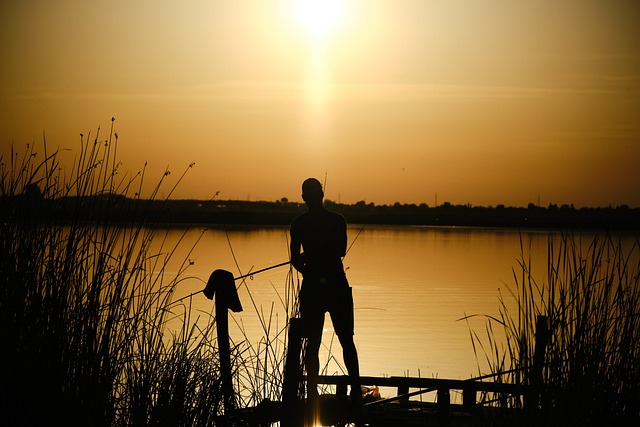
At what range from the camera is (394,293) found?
38594 mm

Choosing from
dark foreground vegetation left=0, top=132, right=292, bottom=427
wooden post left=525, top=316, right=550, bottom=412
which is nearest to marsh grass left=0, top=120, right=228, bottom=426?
dark foreground vegetation left=0, top=132, right=292, bottom=427

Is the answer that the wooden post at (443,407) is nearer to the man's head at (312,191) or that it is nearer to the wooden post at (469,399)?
the wooden post at (469,399)

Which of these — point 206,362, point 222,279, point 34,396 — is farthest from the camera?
point 222,279

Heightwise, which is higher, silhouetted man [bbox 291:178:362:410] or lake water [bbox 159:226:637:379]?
lake water [bbox 159:226:637:379]

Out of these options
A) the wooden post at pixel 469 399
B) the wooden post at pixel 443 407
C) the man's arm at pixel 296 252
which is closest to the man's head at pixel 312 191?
the man's arm at pixel 296 252

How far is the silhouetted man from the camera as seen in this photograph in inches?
272

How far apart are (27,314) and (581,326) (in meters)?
3.40

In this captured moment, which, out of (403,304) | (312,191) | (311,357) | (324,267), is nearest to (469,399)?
(324,267)

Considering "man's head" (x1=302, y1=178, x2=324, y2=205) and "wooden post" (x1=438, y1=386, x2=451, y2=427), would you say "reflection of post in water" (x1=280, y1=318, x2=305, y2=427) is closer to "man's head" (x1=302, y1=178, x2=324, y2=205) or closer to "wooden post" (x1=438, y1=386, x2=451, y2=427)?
"wooden post" (x1=438, y1=386, x2=451, y2=427)

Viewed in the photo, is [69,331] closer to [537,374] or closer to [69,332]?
[69,332]

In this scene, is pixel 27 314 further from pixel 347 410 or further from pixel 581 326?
pixel 581 326

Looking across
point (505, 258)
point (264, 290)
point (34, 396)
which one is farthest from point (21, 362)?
point (505, 258)

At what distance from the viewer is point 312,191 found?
24.1ft

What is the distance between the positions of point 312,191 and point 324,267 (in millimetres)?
622
